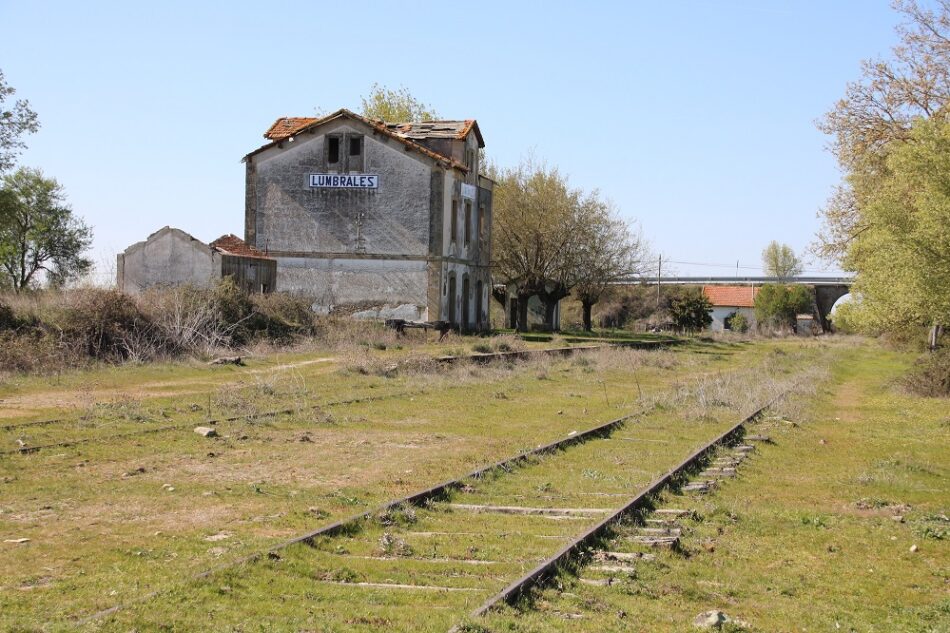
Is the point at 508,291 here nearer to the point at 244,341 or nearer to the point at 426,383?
the point at 244,341

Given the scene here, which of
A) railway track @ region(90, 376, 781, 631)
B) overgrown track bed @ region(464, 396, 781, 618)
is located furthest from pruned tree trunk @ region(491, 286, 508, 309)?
railway track @ region(90, 376, 781, 631)

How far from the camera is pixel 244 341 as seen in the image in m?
30.3

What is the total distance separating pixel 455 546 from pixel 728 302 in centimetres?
10375

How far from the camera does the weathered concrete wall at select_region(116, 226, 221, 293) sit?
119 feet

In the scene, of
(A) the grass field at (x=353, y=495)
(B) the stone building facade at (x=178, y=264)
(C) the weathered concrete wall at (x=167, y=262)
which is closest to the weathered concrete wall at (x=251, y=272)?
(B) the stone building facade at (x=178, y=264)

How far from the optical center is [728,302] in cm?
Answer: 10906

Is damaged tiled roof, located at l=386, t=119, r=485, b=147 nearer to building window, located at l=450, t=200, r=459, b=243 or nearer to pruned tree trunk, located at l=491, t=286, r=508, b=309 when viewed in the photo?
building window, located at l=450, t=200, r=459, b=243

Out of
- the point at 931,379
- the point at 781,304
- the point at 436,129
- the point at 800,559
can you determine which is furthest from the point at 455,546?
the point at 781,304

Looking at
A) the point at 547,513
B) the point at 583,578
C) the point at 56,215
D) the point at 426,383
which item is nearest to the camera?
the point at 583,578

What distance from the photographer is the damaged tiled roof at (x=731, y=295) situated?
108m

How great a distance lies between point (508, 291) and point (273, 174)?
24.8 metres

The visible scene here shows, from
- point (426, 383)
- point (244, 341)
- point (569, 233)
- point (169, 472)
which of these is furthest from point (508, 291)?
point (169, 472)

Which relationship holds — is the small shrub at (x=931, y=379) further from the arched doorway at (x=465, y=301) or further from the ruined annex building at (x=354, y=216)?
the arched doorway at (x=465, y=301)

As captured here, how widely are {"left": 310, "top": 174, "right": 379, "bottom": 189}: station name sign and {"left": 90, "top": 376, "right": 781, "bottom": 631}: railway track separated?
29.7m
